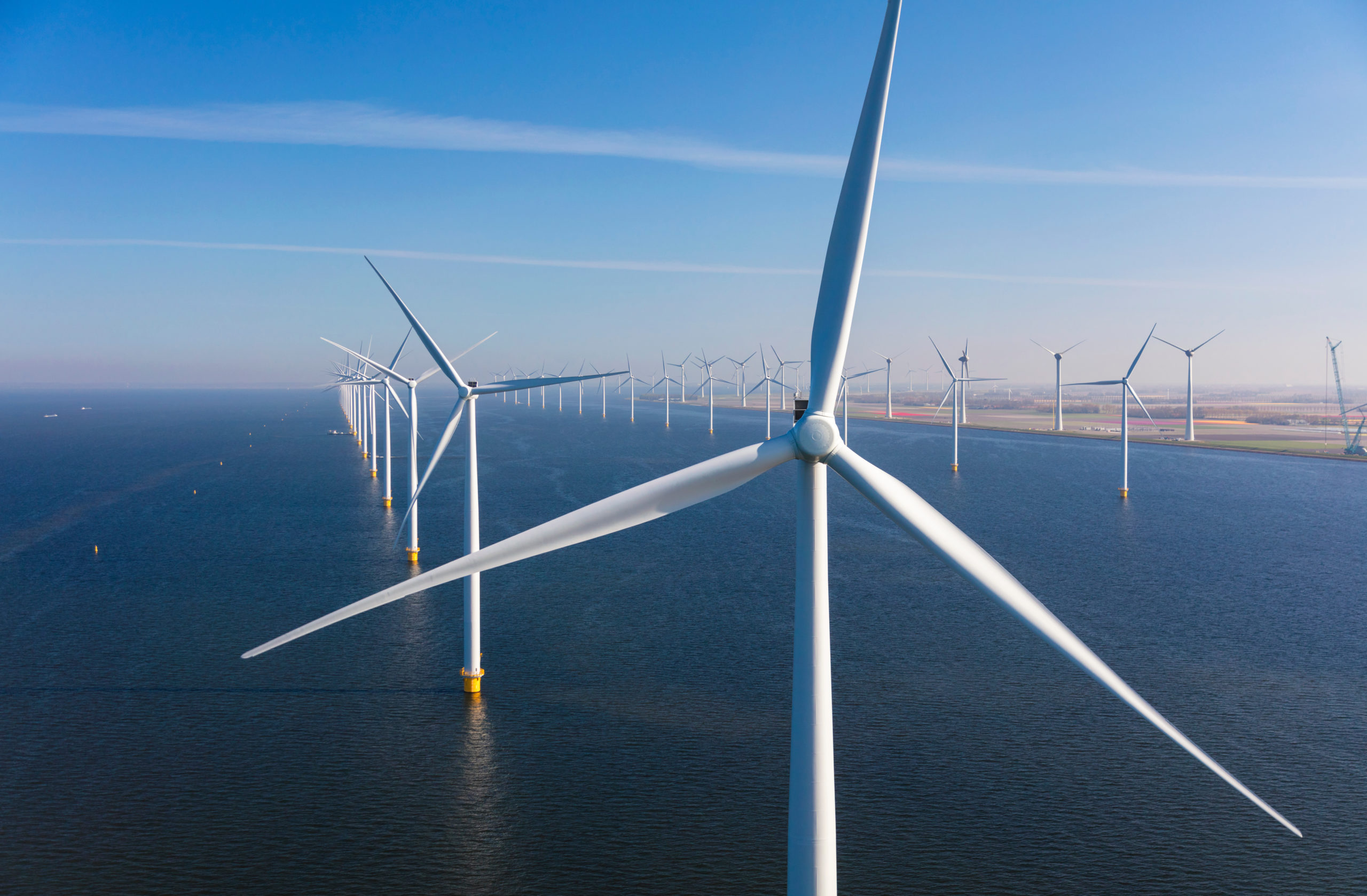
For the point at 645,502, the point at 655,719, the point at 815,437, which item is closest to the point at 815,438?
the point at 815,437

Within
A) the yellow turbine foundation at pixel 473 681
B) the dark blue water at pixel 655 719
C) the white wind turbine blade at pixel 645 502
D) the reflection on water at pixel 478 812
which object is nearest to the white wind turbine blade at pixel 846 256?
the white wind turbine blade at pixel 645 502

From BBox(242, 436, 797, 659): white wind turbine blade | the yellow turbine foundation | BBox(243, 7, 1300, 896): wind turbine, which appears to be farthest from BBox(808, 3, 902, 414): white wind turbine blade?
the yellow turbine foundation

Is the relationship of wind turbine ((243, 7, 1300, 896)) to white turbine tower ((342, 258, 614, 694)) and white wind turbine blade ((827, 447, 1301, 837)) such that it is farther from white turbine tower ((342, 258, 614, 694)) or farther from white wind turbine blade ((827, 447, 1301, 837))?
white turbine tower ((342, 258, 614, 694))

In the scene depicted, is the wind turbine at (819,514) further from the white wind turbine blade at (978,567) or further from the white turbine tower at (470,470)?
the white turbine tower at (470,470)

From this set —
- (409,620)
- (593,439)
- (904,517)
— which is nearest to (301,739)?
(409,620)

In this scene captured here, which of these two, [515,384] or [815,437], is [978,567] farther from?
[515,384]

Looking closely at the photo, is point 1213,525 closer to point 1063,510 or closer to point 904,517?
point 1063,510
